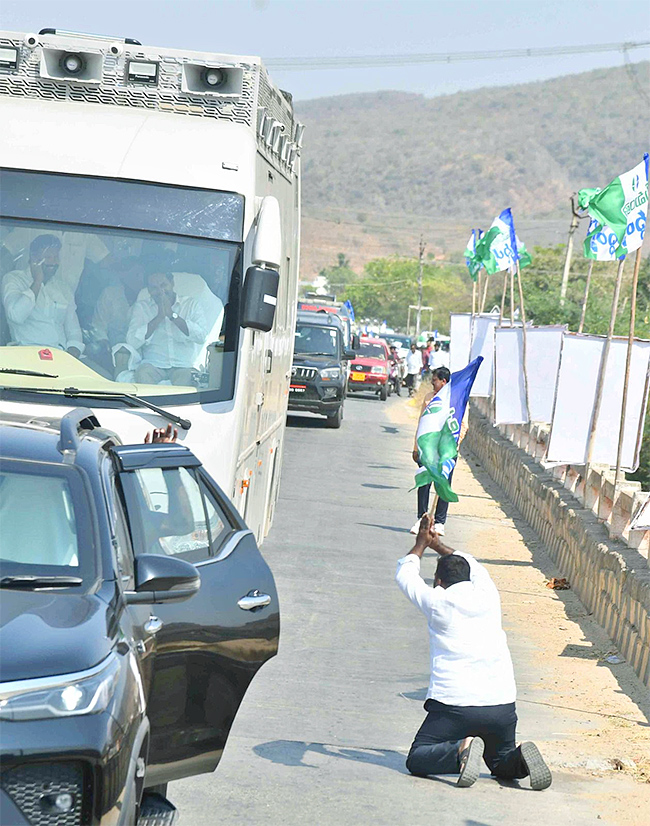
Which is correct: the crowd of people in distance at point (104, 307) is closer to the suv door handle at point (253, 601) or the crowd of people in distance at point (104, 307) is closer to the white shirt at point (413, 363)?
the suv door handle at point (253, 601)

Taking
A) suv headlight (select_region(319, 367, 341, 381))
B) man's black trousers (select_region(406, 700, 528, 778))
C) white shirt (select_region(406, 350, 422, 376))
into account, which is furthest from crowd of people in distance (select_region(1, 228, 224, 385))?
white shirt (select_region(406, 350, 422, 376))

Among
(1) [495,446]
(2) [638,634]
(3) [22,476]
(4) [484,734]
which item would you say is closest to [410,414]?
(1) [495,446]

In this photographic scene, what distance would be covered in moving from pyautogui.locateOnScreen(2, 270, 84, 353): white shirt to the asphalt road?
2540 millimetres

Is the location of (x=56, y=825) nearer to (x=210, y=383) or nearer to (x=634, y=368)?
(x=210, y=383)

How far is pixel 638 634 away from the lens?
10.5 m

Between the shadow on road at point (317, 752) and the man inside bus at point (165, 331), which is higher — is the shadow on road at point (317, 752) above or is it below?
below

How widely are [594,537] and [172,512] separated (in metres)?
7.95

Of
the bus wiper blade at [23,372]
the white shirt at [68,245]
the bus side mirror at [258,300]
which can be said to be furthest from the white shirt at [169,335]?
the bus wiper blade at [23,372]

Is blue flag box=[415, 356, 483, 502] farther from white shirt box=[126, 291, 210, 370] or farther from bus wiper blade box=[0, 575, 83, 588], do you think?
bus wiper blade box=[0, 575, 83, 588]

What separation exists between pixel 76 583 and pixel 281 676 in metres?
5.11

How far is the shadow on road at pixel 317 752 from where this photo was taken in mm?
7582

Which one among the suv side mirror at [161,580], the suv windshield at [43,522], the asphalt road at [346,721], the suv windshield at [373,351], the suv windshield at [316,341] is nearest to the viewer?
the suv side mirror at [161,580]

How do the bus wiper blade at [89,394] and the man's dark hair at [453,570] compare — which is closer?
the man's dark hair at [453,570]

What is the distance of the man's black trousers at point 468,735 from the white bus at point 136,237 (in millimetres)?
2433
